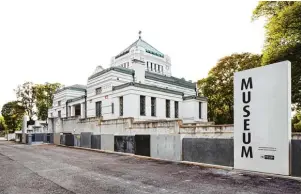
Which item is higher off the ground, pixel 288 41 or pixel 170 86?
pixel 288 41

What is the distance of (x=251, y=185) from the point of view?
29.1 ft

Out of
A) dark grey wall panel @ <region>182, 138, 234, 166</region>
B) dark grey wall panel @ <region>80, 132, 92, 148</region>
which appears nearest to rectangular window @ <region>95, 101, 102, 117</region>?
dark grey wall panel @ <region>80, 132, 92, 148</region>

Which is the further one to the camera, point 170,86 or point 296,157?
point 170,86

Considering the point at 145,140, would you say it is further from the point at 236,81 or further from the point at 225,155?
the point at 236,81

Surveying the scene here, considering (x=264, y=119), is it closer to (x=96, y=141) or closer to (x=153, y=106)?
(x=96, y=141)

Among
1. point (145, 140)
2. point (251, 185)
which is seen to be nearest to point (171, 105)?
point (145, 140)

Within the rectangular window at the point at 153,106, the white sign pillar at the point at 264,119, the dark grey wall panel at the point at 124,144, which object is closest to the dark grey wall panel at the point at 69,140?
the dark grey wall panel at the point at 124,144

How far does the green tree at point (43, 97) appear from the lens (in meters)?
61.9

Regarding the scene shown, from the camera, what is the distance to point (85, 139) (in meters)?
28.2

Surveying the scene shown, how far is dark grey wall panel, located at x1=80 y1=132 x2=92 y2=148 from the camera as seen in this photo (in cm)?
2740

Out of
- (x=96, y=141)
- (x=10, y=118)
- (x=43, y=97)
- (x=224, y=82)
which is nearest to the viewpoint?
(x=96, y=141)

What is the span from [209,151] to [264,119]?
3.79 metres

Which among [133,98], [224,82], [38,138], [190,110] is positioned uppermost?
[224,82]

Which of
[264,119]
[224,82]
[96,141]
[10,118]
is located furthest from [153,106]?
[10,118]
